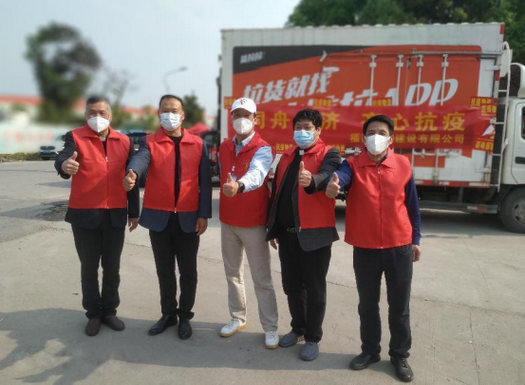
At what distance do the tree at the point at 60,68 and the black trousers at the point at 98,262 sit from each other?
145 cm

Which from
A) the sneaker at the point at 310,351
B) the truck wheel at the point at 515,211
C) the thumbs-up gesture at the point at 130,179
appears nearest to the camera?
the thumbs-up gesture at the point at 130,179

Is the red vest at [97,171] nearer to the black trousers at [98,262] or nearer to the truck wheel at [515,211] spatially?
the black trousers at [98,262]

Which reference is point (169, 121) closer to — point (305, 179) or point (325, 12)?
point (305, 179)

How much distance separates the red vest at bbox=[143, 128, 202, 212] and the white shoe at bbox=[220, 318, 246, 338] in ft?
3.16

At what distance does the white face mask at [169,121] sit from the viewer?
2.82 m

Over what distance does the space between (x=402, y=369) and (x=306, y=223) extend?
1126mm

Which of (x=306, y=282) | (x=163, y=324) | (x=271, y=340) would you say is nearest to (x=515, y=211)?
(x=306, y=282)

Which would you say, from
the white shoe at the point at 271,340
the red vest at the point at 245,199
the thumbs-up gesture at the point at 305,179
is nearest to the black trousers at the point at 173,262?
the red vest at the point at 245,199

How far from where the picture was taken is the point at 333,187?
7.75 feet

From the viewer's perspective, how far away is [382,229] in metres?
2.46

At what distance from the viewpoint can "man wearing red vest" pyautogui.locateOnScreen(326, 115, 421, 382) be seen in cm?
246

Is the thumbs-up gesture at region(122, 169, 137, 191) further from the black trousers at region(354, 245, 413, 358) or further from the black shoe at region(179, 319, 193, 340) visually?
the black trousers at region(354, 245, 413, 358)

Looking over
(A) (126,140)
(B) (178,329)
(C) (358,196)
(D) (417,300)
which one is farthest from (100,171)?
(D) (417,300)

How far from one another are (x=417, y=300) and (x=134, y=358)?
8.63 feet
